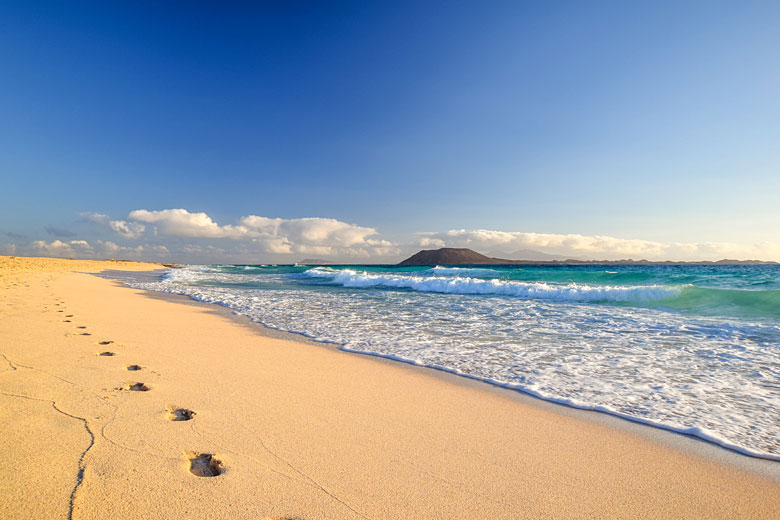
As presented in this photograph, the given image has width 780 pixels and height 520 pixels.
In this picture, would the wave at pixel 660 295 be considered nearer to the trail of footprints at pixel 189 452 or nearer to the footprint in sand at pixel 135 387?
the trail of footprints at pixel 189 452

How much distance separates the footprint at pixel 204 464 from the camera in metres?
2.00

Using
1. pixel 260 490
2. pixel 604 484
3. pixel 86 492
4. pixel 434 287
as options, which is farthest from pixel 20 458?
pixel 434 287

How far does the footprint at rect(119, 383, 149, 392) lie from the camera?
10.5 ft

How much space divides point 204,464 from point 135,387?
173 cm

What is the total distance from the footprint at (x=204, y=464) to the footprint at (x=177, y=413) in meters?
0.62

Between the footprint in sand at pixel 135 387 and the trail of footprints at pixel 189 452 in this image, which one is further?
the footprint in sand at pixel 135 387

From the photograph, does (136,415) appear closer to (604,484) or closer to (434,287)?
(604,484)

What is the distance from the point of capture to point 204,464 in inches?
82.0

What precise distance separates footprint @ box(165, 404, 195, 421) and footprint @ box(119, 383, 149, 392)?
549 mm

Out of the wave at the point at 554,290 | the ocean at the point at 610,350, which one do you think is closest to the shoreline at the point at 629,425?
the ocean at the point at 610,350

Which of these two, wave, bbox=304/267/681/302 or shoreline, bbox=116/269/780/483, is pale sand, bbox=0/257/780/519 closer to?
shoreline, bbox=116/269/780/483

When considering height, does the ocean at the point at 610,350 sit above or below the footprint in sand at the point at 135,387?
below

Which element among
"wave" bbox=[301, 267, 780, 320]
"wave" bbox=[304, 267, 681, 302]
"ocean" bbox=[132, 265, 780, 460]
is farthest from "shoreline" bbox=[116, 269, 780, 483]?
"wave" bbox=[304, 267, 681, 302]

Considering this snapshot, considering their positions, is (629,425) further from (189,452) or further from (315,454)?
(189,452)
